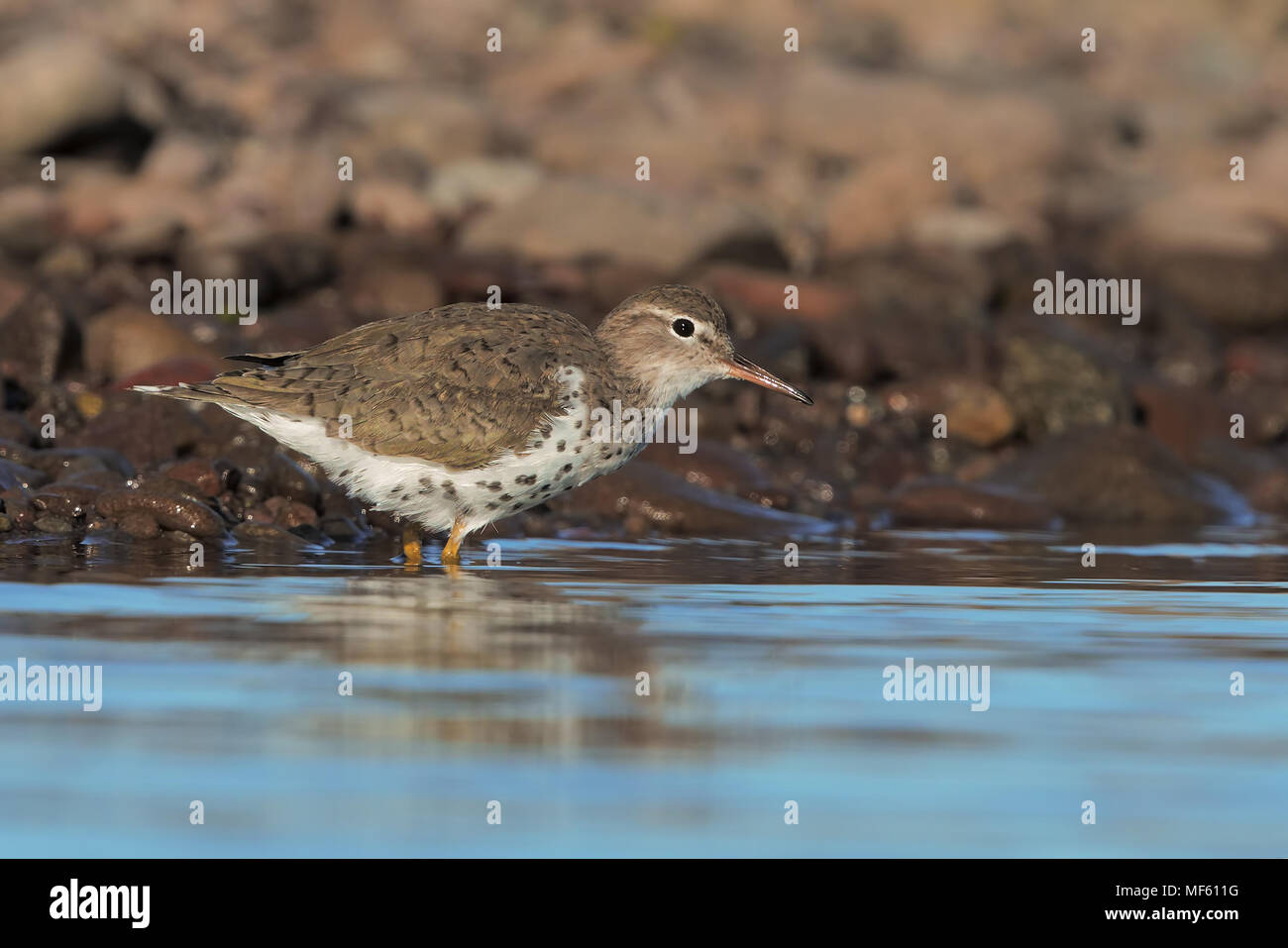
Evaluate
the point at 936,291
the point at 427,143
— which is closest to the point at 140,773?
the point at 936,291

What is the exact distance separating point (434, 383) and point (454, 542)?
112 cm

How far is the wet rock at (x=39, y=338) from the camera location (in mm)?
17281

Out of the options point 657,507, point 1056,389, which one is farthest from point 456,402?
point 1056,389

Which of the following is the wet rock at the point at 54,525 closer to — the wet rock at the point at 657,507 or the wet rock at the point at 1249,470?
the wet rock at the point at 657,507

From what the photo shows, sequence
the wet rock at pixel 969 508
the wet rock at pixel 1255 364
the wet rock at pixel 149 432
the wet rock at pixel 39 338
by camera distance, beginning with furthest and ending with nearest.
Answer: the wet rock at pixel 1255 364 → the wet rock at pixel 39 338 → the wet rock at pixel 969 508 → the wet rock at pixel 149 432

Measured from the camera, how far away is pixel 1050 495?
676 inches

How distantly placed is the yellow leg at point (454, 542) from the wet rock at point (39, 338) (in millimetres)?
6010

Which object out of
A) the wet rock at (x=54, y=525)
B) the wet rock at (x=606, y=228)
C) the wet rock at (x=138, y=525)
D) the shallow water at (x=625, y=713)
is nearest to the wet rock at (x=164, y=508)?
the wet rock at (x=138, y=525)

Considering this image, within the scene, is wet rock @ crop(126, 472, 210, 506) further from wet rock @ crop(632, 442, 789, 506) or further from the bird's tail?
wet rock @ crop(632, 442, 789, 506)

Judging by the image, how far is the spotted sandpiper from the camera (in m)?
11.9

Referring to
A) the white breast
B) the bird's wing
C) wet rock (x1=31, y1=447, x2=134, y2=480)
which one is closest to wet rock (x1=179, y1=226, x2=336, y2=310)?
wet rock (x1=31, y1=447, x2=134, y2=480)

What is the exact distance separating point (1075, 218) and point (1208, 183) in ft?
9.61

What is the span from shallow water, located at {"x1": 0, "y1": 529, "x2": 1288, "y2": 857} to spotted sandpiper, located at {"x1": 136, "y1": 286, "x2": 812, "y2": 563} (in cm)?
56

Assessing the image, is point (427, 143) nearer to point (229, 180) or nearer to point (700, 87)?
point (229, 180)
